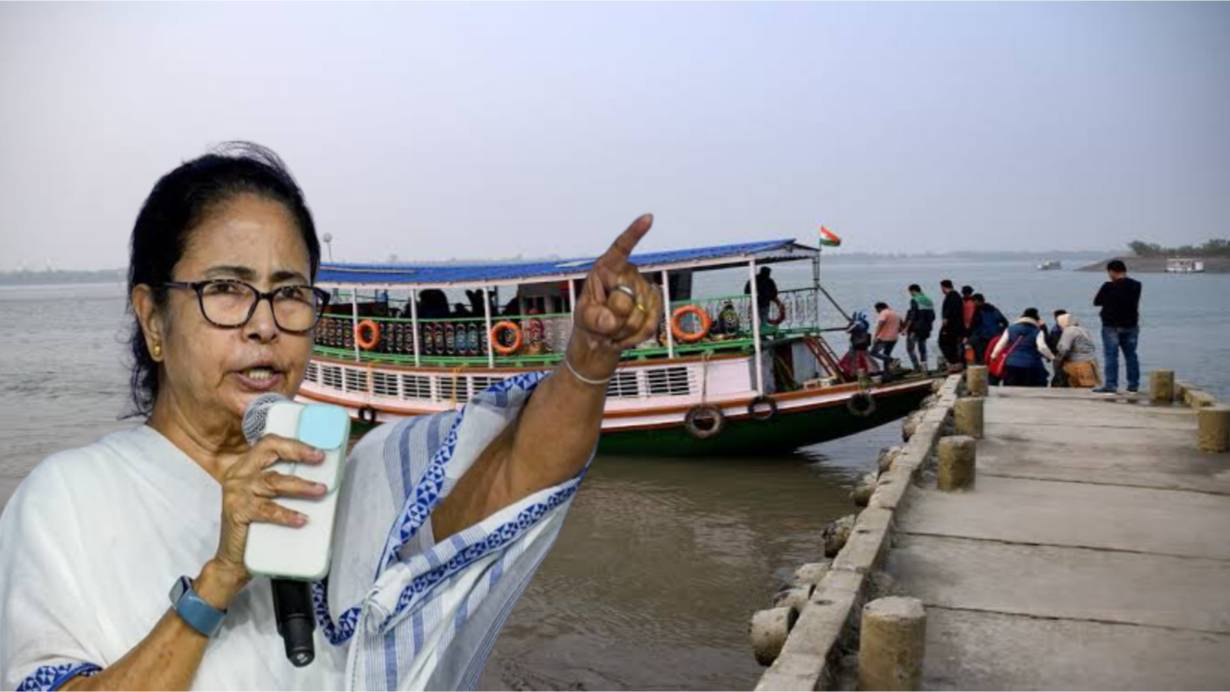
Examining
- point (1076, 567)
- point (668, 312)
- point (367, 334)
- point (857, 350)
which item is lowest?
point (1076, 567)

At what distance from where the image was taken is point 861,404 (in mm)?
14844

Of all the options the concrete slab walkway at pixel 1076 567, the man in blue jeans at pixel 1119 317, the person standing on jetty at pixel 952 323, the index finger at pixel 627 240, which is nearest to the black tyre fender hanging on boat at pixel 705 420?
the person standing on jetty at pixel 952 323

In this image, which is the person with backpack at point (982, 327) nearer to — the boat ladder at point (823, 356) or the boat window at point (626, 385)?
the boat ladder at point (823, 356)

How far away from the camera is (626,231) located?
1.56m

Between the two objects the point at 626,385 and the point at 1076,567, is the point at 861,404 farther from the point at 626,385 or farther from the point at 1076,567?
the point at 1076,567

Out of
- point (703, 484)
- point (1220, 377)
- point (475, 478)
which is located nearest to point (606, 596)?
point (703, 484)

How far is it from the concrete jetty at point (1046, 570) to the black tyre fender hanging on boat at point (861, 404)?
4999mm

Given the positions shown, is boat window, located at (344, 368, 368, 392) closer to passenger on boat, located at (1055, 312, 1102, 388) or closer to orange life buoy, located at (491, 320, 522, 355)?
orange life buoy, located at (491, 320, 522, 355)

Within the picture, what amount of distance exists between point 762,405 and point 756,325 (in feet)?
4.31

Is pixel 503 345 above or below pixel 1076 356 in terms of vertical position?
above

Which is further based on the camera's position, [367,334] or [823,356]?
[367,334]

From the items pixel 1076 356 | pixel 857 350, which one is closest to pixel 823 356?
pixel 857 350

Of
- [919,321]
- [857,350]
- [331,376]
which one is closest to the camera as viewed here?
[857,350]

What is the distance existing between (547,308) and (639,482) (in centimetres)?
312
